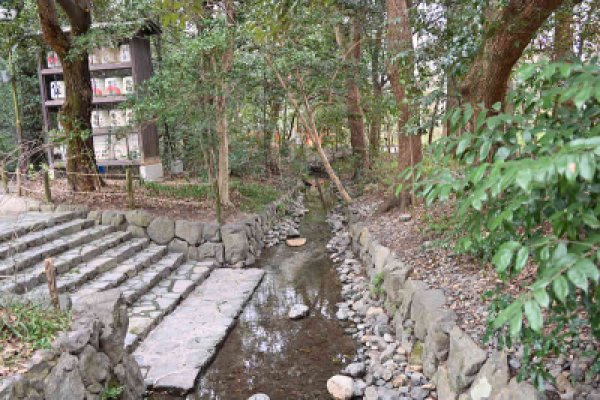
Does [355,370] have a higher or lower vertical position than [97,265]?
lower

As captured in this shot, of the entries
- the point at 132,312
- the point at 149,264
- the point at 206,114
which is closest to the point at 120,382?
the point at 132,312

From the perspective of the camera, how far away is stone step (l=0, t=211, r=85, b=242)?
6425 millimetres

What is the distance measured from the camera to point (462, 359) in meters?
3.49

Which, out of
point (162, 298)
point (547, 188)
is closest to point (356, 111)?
point (162, 298)

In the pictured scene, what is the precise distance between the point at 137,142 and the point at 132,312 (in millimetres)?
5246

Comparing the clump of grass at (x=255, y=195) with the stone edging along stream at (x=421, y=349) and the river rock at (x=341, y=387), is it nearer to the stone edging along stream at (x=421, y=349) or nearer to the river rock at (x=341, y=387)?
the stone edging along stream at (x=421, y=349)

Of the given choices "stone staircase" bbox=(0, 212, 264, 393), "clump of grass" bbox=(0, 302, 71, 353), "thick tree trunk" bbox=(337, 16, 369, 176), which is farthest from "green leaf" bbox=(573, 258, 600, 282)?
"thick tree trunk" bbox=(337, 16, 369, 176)

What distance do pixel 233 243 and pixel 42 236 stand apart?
304 centimetres

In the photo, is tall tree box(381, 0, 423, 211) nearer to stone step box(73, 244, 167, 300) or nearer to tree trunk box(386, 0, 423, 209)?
tree trunk box(386, 0, 423, 209)

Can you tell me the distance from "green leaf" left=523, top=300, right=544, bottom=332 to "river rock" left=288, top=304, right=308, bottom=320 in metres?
4.96

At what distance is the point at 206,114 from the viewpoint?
856 cm

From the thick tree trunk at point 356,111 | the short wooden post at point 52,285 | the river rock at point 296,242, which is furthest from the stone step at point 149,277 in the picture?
the thick tree trunk at point 356,111

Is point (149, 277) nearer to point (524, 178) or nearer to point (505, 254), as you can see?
point (505, 254)

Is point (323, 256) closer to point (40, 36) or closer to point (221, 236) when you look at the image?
point (221, 236)
